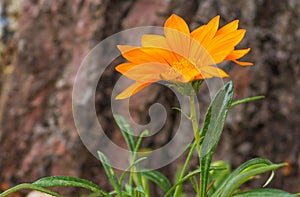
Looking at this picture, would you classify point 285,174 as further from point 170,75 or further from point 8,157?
point 170,75

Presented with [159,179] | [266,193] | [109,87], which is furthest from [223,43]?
[109,87]

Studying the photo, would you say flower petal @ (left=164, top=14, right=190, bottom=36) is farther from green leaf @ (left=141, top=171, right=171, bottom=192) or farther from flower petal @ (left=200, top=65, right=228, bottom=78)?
green leaf @ (left=141, top=171, right=171, bottom=192)

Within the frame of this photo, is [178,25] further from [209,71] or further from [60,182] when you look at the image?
[60,182]

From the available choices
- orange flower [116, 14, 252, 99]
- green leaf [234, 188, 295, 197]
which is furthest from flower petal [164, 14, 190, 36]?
green leaf [234, 188, 295, 197]

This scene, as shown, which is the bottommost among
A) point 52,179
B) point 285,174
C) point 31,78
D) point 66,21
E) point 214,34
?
point 285,174

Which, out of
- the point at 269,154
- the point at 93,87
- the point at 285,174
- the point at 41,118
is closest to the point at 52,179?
the point at 93,87

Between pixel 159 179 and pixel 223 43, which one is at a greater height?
pixel 223 43

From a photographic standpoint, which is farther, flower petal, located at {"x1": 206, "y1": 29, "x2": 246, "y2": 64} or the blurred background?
the blurred background
